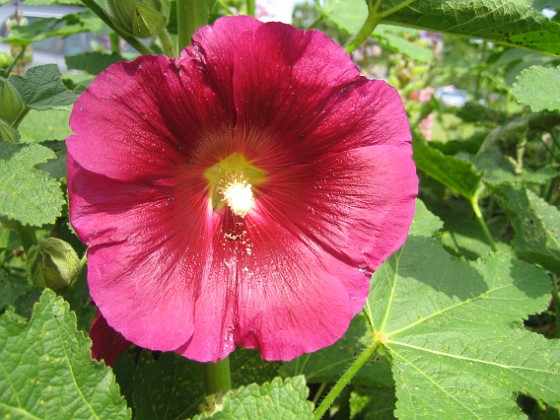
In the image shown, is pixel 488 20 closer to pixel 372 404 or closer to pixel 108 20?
pixel 108 20

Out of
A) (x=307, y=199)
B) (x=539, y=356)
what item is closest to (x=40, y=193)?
(x=307, y=199)

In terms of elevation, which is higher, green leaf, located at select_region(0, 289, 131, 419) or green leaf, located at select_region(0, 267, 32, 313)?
green leaf, located at select_region(0, 289, 131, 419)

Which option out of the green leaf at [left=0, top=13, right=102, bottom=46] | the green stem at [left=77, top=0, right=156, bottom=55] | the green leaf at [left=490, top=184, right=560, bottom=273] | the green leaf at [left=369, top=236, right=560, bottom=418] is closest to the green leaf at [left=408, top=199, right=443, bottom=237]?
the green leaf at [left=369, top=236, right=560, bottom=418]

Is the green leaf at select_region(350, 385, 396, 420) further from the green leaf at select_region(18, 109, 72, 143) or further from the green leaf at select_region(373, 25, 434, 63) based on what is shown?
the green leaf at select_region(373, 25, 434, 63)

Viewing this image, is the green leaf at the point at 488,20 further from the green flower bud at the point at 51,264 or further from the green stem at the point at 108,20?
the green flower bud at the point at 51,264

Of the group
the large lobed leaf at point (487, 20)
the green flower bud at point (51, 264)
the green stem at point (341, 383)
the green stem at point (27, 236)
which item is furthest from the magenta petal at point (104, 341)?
the large lobed leaf at point (487, 20)
